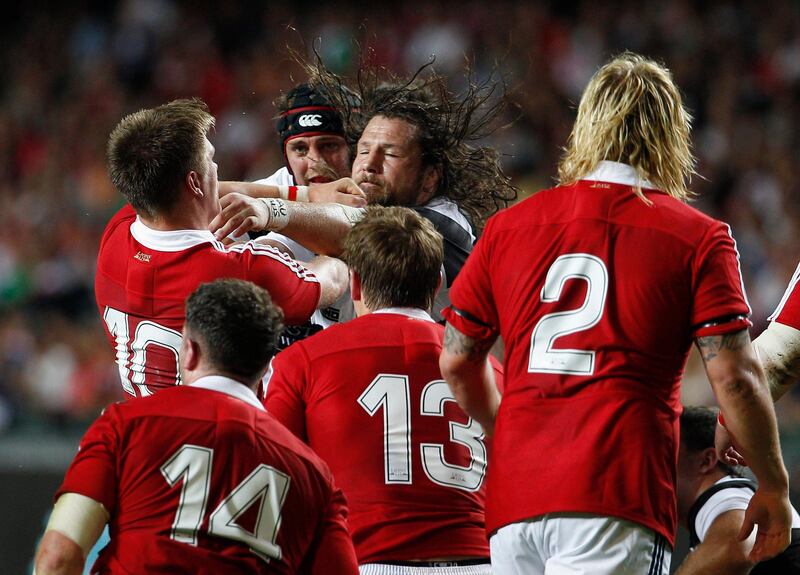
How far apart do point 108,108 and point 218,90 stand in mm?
1263

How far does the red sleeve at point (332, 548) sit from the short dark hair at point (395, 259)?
2.68 ft

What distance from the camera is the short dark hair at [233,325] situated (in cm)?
308

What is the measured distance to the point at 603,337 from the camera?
2.92 m

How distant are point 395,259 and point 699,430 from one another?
1516mm

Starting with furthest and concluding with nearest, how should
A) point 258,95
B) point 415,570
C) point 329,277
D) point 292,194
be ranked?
point 258,95 → point 292,194 → point 329,277 → point 415,570

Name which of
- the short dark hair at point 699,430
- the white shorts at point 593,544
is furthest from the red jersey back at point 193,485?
the short dark hair at point 699,430

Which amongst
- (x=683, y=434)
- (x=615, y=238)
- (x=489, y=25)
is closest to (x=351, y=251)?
(x=615, y=238)

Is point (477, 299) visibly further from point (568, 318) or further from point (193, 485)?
point (193, 485)

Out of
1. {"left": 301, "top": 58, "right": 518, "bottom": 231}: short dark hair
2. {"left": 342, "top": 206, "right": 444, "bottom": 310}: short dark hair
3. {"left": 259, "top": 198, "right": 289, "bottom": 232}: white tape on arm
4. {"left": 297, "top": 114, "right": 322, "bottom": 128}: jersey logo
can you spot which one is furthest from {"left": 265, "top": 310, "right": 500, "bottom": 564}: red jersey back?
{"left": 297, "top": 114, "right": 322, "bottom": 128}: jersey logo

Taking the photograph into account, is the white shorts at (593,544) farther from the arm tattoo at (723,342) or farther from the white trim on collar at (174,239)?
the white trim on collar at (174,239)

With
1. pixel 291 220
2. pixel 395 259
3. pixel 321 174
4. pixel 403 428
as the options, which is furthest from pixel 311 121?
pixel 403 428

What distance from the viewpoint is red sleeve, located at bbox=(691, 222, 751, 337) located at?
2.86 m

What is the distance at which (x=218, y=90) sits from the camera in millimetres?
13188

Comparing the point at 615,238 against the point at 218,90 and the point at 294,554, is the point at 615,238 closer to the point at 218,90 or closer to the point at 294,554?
the point at 294,554
